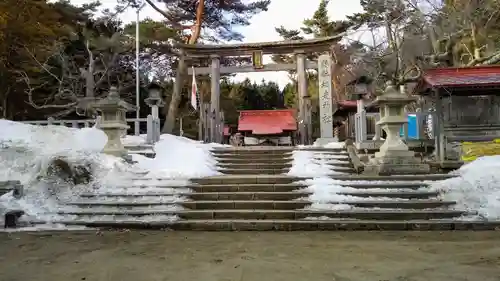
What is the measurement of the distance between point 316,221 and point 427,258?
234 centimetres

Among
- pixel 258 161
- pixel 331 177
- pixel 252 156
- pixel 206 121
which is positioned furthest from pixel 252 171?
pixel 206 121

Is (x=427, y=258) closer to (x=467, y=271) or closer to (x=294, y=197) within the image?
(x=467, y=271)

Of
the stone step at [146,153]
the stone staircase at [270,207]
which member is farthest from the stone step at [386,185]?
the stone step at [146,153]

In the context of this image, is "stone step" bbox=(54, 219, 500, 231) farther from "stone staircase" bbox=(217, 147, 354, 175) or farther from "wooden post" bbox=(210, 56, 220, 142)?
"wooden post" bbox=(210, 56, 220, 142)

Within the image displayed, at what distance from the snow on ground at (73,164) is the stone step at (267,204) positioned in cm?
46

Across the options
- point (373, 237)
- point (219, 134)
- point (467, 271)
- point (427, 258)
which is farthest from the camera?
point (219, 134)

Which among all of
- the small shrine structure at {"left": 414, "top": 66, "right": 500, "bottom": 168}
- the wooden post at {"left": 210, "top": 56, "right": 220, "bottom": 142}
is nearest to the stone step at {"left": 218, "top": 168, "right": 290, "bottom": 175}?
the small shrine structure at {"left": 414, "top": 66, "right": 500, "bottom": 168}

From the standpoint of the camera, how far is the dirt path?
13.5 ft

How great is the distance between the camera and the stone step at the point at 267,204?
7418 millimetres

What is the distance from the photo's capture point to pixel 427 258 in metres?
4.66

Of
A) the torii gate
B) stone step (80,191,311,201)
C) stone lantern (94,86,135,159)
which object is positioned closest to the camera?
stone step (80,191,311,201)

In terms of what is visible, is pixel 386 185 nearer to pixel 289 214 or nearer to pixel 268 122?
pixel 289 214

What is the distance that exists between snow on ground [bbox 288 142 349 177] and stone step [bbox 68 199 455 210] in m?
1.80

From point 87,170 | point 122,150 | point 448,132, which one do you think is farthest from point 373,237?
point 448,132
